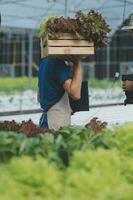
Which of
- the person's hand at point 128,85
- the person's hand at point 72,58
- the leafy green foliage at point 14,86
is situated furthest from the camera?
the leafy green foliage at point 14,86

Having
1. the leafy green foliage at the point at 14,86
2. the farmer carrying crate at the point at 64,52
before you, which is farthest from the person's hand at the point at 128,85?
the leafy green foliage at the point at 14,86

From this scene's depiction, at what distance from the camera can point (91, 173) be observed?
78.6 inches

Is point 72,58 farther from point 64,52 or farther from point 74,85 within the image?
point 74,85

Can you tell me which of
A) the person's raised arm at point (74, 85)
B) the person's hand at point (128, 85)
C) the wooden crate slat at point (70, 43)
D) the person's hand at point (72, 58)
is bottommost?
the person's hand at point (128, 85)

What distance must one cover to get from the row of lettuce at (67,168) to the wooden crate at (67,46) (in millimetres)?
1230

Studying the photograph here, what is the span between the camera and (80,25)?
394 centimetres

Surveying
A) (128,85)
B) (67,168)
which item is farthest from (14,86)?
(67,168)

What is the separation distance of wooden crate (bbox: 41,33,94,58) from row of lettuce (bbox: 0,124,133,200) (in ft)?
4.03

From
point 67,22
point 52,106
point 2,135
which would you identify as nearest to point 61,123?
point 52,106

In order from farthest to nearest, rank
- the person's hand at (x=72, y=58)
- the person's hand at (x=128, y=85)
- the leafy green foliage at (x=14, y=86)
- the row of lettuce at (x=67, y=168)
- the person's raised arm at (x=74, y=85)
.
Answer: the leafy green foliage at (x=14, y=86), the person's hand at (x=128, y=85), the person's hand at (x=72, y=58), the person's raised arm at (x=74, y=85), the row of lettuce at (x=67, y=168)

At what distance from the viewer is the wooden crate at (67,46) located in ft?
12.9

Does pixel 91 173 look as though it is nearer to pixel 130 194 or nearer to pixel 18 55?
pixel 130 194

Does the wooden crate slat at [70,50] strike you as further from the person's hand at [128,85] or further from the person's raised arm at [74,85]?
the person's hand at [128,85]

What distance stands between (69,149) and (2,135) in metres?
0.35
